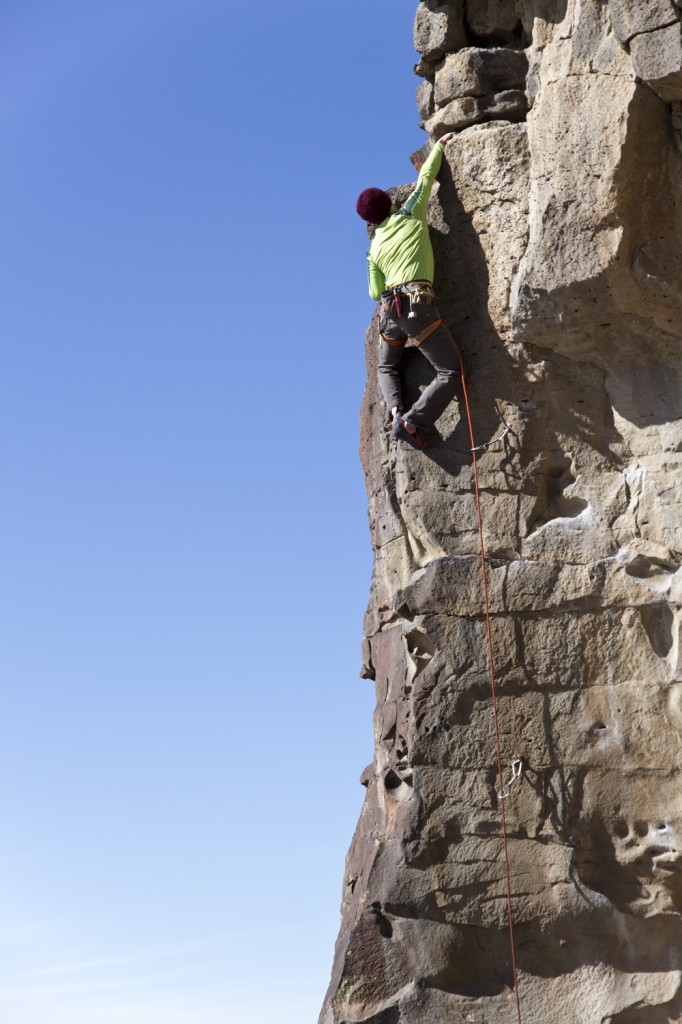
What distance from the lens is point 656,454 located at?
934cm

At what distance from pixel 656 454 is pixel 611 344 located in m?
0.76

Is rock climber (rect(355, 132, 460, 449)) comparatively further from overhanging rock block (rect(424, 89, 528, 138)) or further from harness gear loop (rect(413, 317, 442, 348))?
overhanging rock block (rect(424, 89, 528, 138))

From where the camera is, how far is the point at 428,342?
31.5 ft

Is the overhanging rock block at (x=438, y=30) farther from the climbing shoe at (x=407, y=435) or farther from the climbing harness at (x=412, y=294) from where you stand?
the climbing shoe at (x=407, y=435)

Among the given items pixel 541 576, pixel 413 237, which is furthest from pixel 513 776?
pixel 413 237

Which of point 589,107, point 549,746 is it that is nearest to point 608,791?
point 549,746

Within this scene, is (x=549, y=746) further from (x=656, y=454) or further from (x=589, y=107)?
(x=589, y=107)

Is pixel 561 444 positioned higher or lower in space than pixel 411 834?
higher

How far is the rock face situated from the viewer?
8.88 metres

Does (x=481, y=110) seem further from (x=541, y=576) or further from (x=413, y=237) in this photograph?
(x=541, y=576)

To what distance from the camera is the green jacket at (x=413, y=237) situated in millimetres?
9617

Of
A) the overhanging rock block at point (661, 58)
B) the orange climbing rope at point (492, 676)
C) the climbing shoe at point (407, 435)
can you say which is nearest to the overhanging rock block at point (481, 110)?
the overhanging rock block at point (661, 58)

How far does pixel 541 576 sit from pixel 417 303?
6.41 ft

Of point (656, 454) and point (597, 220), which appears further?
point (656, 454)
